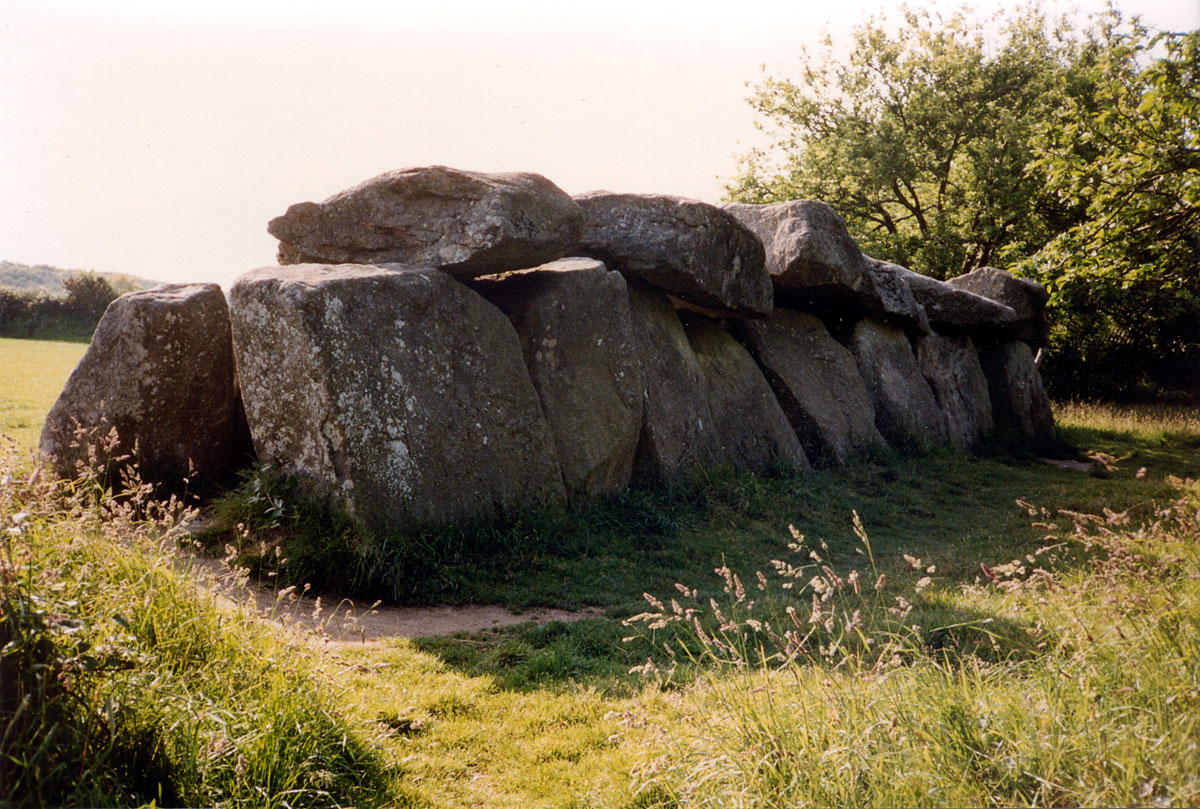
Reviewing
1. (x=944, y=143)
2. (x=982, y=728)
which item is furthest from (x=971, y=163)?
(x=982, y=728)

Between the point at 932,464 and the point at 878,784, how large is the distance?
11622 millimetres

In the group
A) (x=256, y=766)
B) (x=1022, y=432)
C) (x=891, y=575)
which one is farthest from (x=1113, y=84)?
(x=256, y=766)

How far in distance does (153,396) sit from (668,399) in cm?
595

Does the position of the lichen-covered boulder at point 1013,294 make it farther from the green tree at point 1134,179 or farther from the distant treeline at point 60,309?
the distant treeline at point 60,309

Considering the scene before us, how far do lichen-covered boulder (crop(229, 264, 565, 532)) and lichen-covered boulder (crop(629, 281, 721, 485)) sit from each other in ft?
6.34

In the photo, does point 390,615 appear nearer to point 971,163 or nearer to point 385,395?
point 385,395

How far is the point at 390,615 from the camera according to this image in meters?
6.68

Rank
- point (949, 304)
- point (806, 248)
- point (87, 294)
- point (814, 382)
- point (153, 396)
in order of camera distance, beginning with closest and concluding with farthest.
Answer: point (153, 396), point (806, 248), point (814, 382), point (949, 304), point (87, 294)

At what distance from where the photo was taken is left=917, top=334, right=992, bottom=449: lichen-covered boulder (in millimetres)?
16422

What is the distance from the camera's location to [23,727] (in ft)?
9.58

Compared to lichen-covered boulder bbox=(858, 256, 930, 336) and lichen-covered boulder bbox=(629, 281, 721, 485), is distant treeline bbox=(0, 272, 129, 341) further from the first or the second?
lichen-covered boulder bbox=(858, 256, 930, 336)

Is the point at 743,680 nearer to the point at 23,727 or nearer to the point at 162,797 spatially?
the point at 162,797

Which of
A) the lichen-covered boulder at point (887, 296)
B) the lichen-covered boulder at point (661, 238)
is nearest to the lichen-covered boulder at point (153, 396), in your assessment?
the lichen-covered boulder at point (661, 238)

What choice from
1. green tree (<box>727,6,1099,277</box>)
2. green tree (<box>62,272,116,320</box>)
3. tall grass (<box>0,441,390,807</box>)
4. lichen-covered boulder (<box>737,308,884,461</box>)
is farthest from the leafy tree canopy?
green tree (<box>62,272,116,320</box>)
